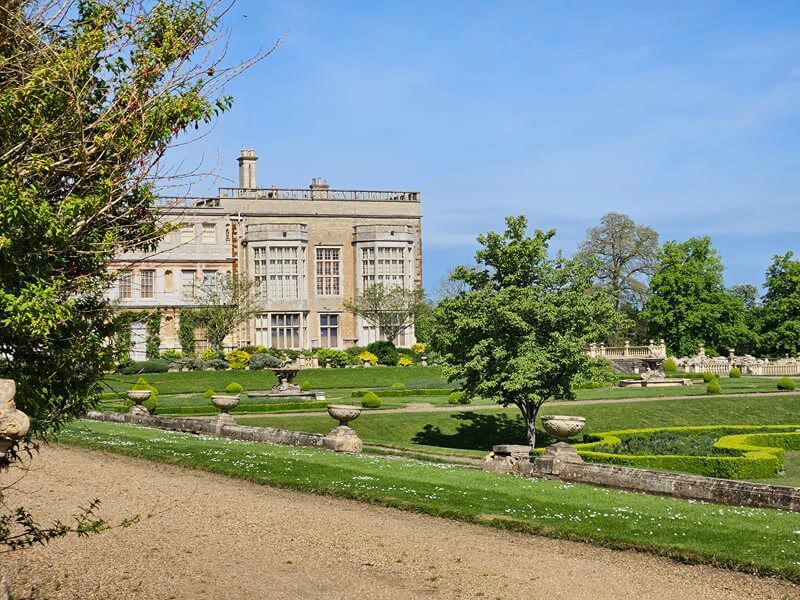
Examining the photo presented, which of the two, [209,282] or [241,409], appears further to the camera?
[209,282]

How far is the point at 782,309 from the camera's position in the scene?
228ft

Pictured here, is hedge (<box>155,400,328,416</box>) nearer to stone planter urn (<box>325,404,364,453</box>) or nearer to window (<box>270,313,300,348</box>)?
stone planter urn (<box>325,404,364,453</box>)

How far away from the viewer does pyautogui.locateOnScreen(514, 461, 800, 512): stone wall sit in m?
14.7

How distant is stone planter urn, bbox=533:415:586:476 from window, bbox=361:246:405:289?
53.3 m

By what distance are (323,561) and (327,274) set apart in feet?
205

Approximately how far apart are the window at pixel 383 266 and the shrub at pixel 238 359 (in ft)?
53.8

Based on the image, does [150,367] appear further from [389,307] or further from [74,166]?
[74,166]

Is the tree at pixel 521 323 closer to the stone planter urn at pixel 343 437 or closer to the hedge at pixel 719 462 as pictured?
the hedge at pixel 719 462

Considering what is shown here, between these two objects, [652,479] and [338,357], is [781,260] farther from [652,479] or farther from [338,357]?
[652,479]

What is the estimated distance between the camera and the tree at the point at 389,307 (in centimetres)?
6912

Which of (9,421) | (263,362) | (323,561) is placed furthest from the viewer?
(263,362)

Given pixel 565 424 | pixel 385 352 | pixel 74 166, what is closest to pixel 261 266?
pixel 385 352

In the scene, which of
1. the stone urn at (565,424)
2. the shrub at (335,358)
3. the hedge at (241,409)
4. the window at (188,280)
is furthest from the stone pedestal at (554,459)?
the window at (188,280)

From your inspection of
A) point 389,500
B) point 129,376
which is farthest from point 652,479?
point 129,376
